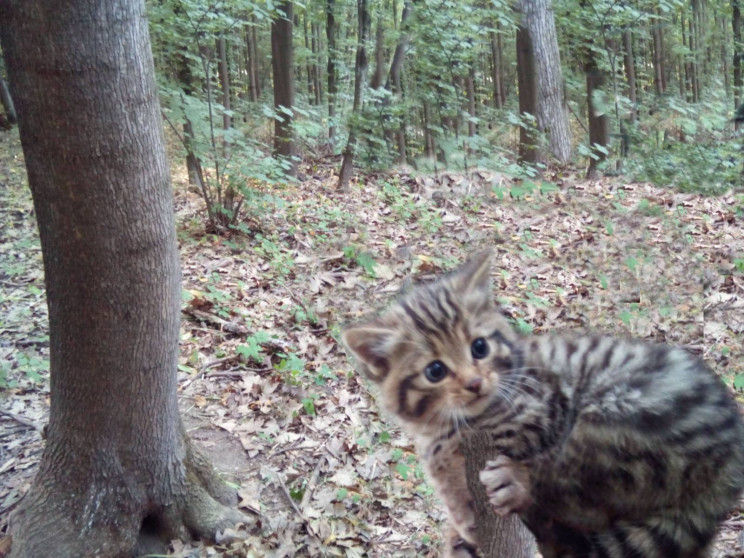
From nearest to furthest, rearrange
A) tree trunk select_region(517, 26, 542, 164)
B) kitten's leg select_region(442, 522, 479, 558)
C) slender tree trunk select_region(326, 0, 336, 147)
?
kitten's leg select_region(442, 522, 479, 558) < tree trunk select_region(517, 26, 542, 164) < slender tree trunk select_region(326, 0, 336, 147)

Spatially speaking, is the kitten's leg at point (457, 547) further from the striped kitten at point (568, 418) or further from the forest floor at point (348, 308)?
the forest floor at point (348, 308)

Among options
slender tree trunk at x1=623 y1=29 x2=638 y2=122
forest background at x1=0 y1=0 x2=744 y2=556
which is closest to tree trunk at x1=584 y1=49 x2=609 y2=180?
forest background at x1=0 y1=0 x2=744 y2=556

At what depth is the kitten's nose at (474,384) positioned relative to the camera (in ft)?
6.70

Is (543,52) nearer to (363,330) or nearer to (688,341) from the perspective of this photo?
(688,341)

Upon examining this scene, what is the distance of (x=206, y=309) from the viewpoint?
5754mm

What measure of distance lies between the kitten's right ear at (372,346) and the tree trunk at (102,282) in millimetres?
1159

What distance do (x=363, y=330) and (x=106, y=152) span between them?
1.33 metres

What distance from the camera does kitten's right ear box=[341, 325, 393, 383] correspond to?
219 centimetres

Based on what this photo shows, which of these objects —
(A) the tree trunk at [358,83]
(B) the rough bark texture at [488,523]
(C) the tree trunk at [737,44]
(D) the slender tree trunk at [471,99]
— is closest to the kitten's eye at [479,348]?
(B) the rough bark texture at [488,523]

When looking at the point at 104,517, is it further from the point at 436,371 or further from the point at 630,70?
the point at 630,70

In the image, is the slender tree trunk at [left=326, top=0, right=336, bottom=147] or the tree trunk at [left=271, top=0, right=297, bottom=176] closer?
the tree trunk at [left=271, top=0, right=297, bottom=176]

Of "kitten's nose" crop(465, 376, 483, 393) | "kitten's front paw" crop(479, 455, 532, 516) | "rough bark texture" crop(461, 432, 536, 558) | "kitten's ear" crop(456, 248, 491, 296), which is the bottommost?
"rough bark texture" crop(461, 432, 536, 558)

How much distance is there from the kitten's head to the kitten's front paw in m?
0.19

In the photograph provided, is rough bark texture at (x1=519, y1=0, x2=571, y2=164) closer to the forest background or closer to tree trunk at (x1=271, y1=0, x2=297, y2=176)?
the forest background
